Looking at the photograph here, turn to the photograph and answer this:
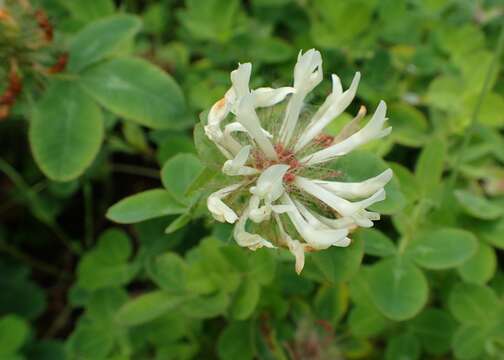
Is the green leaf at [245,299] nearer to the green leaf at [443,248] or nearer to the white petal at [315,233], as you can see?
the green leaf at [443,248]

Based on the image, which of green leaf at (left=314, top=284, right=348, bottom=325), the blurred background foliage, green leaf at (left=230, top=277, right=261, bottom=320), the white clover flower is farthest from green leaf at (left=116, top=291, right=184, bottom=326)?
the white clover flower

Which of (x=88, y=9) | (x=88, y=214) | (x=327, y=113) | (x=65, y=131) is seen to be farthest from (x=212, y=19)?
(x=327, y=113)

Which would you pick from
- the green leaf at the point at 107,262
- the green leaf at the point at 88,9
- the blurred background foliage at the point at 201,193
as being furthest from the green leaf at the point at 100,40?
the green leaf at the point at 107,262

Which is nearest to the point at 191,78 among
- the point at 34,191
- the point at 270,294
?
the point at 34,191

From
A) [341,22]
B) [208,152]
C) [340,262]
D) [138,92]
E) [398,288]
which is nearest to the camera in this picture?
[208,152]

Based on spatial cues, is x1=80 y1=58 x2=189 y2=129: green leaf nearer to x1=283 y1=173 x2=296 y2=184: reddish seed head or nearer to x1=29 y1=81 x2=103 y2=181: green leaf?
x1=29 y1=81 x2=103 y2=181: green leaf

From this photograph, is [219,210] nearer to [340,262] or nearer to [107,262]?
[340,262]
